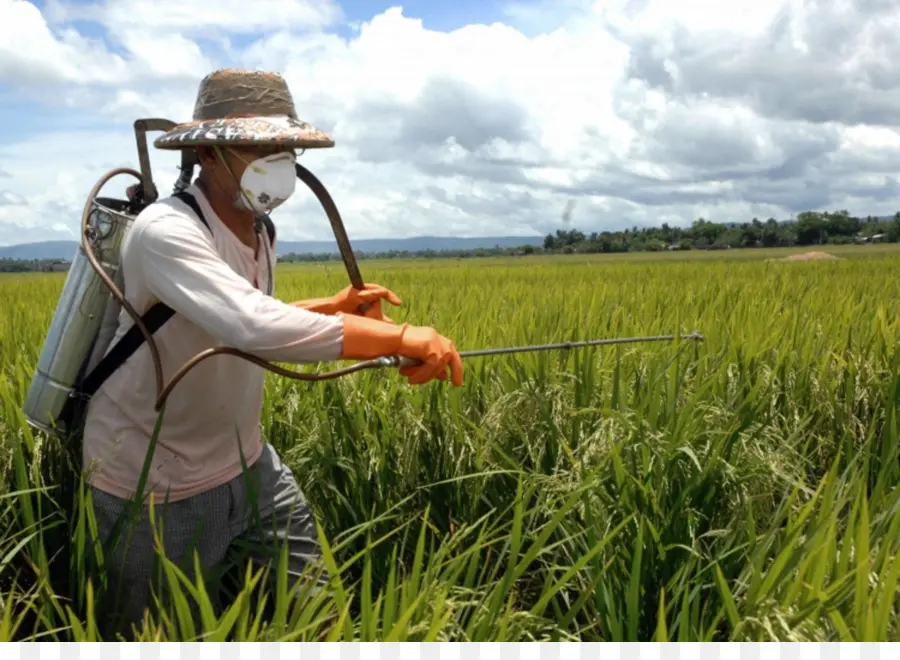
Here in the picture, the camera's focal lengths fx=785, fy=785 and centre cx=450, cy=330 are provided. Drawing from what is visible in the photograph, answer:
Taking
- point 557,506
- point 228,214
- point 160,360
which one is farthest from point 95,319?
point 557,506

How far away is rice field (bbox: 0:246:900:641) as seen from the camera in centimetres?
139

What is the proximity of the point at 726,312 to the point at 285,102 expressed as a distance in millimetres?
3266

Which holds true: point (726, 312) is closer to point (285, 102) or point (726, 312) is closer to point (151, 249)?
point (285, 102)

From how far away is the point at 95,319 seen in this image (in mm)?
1849

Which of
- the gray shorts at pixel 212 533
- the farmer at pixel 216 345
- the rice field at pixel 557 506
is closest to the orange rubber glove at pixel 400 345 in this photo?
the farmer at pixel 216 345

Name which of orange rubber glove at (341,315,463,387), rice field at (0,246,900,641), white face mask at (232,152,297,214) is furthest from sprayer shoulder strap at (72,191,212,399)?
orange rubber glove at (341,315,463,387)

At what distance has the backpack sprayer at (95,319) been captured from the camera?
5.90 feet

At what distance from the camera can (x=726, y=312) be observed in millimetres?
4477

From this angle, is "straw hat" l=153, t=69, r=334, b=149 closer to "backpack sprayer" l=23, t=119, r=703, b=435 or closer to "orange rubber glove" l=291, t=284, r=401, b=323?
"backpack sprayer" l=23, t=119, r=703, b=435

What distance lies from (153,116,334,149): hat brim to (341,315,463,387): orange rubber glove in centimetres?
43

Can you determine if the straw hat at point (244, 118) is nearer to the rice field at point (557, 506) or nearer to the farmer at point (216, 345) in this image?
the farmer at point (216, 345)

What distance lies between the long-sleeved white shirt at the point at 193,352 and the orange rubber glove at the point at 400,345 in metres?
0.03

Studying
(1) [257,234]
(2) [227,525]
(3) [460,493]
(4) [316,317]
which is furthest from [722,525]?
(1) [257,234]

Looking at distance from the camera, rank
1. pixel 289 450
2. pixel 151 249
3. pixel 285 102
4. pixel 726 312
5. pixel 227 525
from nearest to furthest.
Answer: pixel 151 249
pixel 285 102
pixel 227 525
pixel 289 450
pixel 726 312
